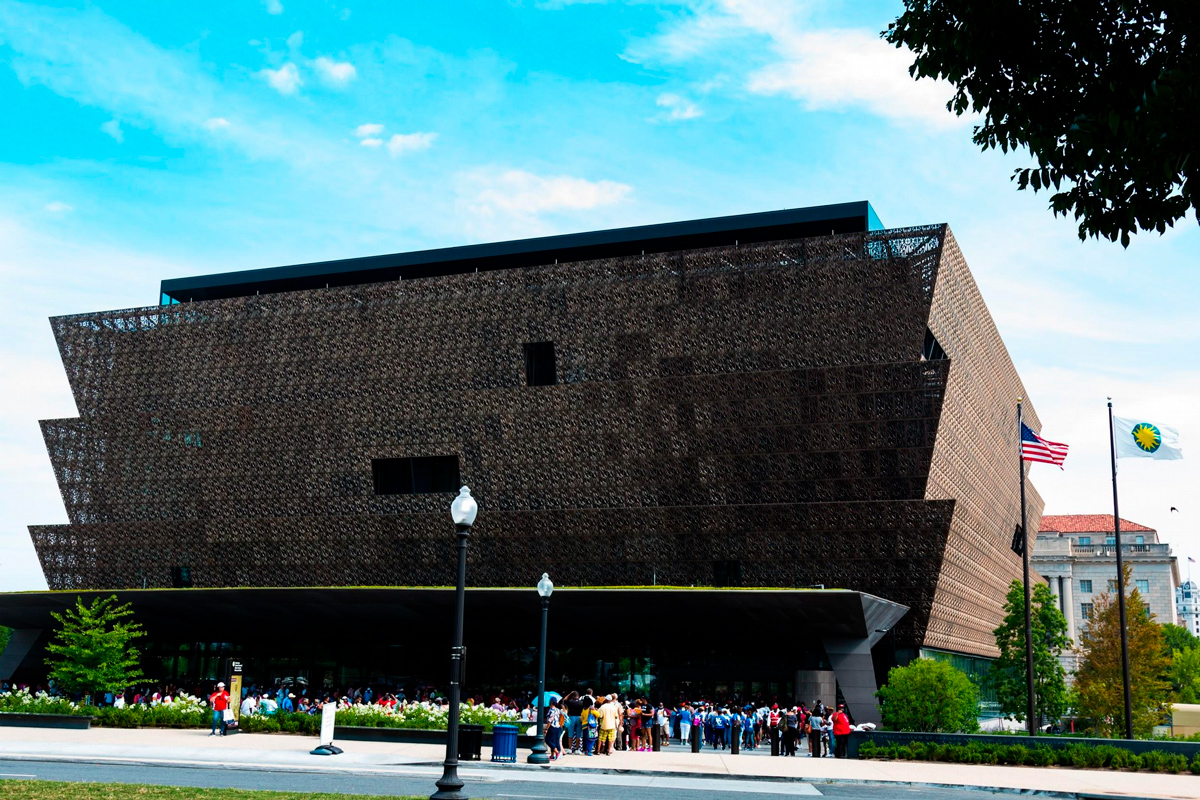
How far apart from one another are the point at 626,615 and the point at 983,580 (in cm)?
2247

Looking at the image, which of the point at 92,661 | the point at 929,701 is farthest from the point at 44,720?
the point at 929,701

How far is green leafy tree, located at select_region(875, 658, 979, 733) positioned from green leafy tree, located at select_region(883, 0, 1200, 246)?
26393 millimetres

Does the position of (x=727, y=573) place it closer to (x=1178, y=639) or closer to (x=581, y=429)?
(x=581, y=429)

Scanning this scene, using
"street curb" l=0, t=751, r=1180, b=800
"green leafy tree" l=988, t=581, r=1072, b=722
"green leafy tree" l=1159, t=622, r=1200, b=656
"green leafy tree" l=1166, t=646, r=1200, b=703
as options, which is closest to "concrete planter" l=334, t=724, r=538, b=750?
"street curb" l=0, t=751, r=1180, b=800

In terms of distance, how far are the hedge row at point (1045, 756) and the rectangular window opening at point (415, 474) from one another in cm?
2876

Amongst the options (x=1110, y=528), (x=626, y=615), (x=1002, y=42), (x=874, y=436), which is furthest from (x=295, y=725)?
(x=1110, y=528)

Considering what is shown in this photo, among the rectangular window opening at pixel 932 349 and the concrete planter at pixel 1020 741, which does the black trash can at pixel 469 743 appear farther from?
the rectangular window opening at pixel 932 349

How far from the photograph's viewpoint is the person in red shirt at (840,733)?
32.9 meters

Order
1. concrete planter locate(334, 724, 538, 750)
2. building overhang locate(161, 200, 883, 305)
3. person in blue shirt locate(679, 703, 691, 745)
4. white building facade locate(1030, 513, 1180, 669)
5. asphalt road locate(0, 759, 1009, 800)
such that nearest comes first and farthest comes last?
asphalt road locate(0, 759, 1009, 800) → concrete planter locate(334, 724, 538, 750) → person in blue shirt locate(679, 703, 691, 745) → building overhang locate(161, 200, 883, 305) → white building facade locate(1030, 513, 1180, 669)

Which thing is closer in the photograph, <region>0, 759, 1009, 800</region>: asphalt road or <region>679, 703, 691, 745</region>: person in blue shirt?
<region>0, 759, 1009, 800</region>: asphalt road

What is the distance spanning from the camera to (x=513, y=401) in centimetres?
5356

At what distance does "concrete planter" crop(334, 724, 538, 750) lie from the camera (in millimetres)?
33656

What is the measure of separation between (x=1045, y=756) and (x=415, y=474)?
3388 centimetres

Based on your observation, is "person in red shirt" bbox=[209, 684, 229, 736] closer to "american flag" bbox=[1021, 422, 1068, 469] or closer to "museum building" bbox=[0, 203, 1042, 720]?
"museum building" bbox=[0, 203, 1042, 720]
